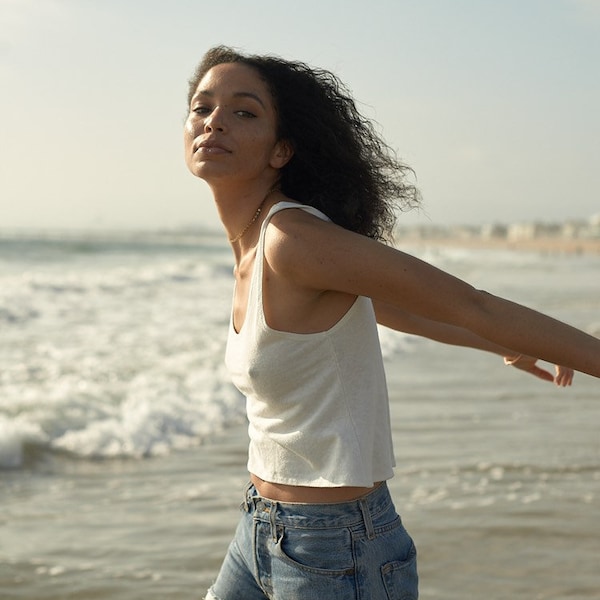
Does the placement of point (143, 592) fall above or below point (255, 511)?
below

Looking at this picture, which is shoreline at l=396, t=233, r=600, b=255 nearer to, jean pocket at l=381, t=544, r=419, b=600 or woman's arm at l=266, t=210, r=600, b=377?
jean pocket at l=381, t=544, r=419, b=600

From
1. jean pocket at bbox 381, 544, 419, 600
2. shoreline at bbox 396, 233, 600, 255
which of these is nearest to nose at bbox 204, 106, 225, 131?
jean pocket at bbox 381, 544, 419, 600

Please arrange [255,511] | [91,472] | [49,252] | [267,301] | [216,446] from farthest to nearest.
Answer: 1. [49,252]
2. [216,446]
3. [91,472]
4. [255,511]
5. [267,301]

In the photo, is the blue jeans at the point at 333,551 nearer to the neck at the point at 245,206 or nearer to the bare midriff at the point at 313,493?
the bare midriff at the point at 313,493

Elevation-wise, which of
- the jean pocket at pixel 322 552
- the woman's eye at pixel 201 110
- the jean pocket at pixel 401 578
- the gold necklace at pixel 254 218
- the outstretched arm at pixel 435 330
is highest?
the woman's eye at pixel 201 110

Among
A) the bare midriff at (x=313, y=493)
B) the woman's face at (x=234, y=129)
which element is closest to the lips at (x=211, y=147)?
the woman's face at (x=234, y=129)

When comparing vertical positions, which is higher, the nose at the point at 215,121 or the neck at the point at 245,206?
the nose at the point at 215,121

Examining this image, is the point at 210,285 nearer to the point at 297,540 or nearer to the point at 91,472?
the point at 91,472

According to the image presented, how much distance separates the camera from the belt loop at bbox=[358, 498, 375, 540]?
209 cm

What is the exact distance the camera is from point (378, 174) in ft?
8.34

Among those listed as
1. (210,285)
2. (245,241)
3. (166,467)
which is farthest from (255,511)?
(210,285)

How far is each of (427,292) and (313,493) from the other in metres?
0.54

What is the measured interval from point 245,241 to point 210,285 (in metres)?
23.0

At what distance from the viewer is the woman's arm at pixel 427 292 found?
192cm
